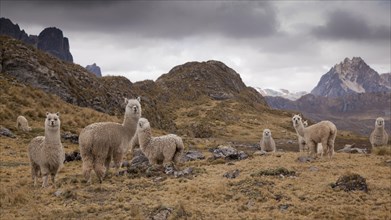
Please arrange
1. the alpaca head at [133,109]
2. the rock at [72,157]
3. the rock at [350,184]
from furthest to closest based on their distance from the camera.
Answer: the rock at [72,157] → the alpaca head at [133,109] → the rock at [350,184]

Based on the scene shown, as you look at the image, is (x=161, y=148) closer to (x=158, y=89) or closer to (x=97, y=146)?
(x=97, y=146)

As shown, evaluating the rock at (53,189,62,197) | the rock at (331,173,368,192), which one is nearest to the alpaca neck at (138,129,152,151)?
the rock at (53,189,62,197)

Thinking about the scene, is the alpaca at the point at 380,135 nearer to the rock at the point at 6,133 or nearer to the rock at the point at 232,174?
the rock at the point at 232,174

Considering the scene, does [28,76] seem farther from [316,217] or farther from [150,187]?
[316,217]

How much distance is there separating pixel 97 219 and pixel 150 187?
11.6 ft

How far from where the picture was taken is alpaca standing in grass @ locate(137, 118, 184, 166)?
59.2 ft

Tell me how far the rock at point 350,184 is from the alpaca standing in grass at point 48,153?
1053cm

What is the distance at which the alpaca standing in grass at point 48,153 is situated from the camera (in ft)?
48.8

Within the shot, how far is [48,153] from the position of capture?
48.8ft

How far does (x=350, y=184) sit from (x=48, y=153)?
11.4 m

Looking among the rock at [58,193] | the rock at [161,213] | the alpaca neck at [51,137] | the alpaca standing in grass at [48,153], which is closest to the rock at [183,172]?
the rock at [161,213]

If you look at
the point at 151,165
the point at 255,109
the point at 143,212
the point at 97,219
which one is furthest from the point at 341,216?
the point at 255,109

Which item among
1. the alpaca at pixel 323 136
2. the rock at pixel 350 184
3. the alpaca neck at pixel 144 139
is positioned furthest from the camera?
the alpaca at pixel 323 136

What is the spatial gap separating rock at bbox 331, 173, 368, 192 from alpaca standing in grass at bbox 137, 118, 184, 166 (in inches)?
282
